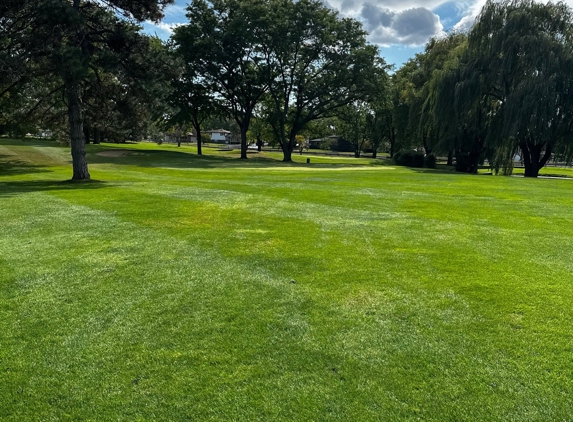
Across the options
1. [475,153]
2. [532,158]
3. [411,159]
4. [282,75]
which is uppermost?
[282,75]

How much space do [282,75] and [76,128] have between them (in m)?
33.2

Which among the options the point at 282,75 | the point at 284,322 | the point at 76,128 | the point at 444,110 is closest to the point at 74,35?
the point at 76,128

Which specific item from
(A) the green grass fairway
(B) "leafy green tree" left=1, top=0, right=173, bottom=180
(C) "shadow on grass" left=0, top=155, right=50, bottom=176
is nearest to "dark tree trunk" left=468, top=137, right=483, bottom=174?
(B) "leafy green tree" left=1, top=0, right=173, bottom=180

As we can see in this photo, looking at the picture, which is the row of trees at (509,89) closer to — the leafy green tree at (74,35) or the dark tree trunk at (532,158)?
the dark tree trunk at (532,158)

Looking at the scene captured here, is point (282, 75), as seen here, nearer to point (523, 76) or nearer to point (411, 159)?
point (411, 159)

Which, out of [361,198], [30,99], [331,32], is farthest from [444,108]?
[30,99]

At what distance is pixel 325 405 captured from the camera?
292cm

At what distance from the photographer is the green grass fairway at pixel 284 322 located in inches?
117

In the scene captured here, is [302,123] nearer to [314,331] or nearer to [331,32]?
[331,32]

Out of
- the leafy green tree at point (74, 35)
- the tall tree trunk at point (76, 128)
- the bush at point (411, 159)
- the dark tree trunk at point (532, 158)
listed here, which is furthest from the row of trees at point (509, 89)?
the tall tree trunk at point (76, 128)

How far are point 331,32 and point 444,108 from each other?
61.6ft

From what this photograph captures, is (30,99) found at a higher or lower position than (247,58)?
lower

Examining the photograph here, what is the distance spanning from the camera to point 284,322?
4094 millimetres

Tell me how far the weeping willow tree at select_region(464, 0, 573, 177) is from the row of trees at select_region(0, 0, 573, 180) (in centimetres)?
8
